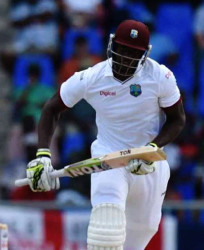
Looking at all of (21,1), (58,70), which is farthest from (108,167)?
(21,1)

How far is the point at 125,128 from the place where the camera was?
5949mm

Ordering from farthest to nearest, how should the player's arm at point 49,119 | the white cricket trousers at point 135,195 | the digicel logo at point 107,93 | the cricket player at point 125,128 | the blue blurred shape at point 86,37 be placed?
the blue blurred shape at point 86,37 → the player's arm at point 49,119 → the digicel logo at point 107,93 → the white cricket trousers at point 135,195 → the cricket player at point 125,128

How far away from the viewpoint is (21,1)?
10.5 metres

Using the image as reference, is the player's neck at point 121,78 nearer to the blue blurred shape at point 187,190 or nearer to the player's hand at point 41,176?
the player's hand at point 41,176

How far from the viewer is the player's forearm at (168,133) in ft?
19.1

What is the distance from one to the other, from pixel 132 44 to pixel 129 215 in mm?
1160

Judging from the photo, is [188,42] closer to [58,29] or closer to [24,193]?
[58,29]

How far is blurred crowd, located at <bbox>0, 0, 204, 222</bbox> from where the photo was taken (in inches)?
362

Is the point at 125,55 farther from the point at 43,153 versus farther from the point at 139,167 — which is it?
the point at 43,153

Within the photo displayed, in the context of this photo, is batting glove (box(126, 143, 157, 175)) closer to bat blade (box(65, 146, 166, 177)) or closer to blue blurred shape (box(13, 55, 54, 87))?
bat blade (box(65, 146, 166, 177))

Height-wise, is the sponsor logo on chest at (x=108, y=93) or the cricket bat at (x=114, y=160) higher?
the sponsor logo on chest at (x=108, y=93)

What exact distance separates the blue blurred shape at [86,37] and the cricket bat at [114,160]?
4382 millimetres

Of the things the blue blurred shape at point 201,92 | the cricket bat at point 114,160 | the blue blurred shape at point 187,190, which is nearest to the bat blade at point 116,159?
the cricket bat at point 114,160

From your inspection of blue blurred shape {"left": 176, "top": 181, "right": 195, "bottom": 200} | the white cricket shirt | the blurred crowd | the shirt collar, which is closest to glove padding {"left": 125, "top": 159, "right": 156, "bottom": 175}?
the white cricket shirt
